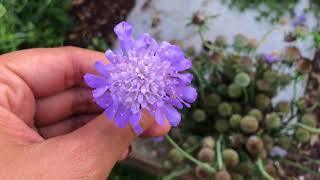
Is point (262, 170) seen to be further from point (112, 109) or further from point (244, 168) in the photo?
point (112, 109)

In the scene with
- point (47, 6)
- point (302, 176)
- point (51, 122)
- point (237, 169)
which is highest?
point (47, 6)

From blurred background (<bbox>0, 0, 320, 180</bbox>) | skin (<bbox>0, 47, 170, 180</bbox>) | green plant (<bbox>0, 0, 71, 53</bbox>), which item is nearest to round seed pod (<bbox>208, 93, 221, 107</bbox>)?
blurred background (<bbox>0, 0, 320, 180</bbox>)

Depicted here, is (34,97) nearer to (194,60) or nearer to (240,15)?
(194,60)

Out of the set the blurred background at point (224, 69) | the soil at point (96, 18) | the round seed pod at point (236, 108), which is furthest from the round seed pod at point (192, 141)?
the soil at point (96, 18)

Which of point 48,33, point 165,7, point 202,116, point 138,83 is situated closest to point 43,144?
point 138,83

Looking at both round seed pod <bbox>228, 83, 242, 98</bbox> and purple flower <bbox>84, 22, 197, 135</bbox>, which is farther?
round seed pod <bbox>228, 83, 242, 98</bbox>

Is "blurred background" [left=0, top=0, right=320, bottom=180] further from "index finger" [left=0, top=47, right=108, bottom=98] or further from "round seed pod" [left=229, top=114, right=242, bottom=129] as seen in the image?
"index finger" [left=0, top=47, right=108, bottom=98]
